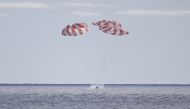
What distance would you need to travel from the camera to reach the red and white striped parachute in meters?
77.0

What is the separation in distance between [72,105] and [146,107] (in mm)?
7627

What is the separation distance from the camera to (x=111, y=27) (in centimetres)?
7706

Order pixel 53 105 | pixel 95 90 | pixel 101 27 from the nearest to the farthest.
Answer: pixel 101 27 → pixel 53 105 → pixel 95 90

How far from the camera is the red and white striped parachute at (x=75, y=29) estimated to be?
77.0 m

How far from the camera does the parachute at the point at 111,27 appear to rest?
76569mm

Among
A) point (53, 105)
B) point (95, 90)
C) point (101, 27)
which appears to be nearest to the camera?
point (101, 27)

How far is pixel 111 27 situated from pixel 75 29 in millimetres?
3432

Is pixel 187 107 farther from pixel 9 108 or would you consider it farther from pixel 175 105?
pixel 9 108

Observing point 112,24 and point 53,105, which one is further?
point 53,105

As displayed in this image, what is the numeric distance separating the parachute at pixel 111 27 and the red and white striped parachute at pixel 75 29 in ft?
5.82

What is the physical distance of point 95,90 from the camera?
147 metres

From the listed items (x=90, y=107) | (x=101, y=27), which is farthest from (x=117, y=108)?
(x=101, y=27)

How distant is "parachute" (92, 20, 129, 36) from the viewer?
76569 millimetres

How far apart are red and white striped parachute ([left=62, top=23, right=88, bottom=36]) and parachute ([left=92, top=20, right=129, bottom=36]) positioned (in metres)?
1.77
